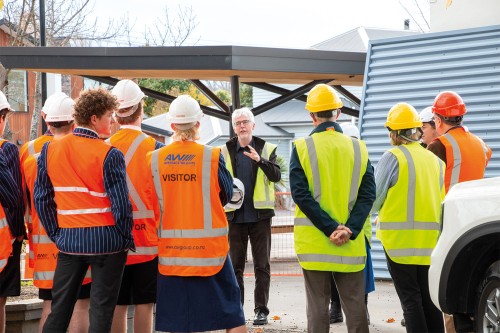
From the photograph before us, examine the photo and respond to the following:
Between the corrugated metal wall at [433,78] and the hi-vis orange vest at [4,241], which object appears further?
the corrugated metal wall at [433,78]

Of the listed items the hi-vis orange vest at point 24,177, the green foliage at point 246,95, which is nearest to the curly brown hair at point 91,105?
the hi-vis orange vest at point 24,177

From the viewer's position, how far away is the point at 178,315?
21.3ft

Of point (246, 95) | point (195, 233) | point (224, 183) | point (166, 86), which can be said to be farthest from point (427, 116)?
point (246, 95)

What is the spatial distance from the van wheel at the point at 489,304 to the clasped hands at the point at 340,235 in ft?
3.36

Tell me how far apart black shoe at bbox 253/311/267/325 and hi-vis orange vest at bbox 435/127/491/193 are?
254 centimetres

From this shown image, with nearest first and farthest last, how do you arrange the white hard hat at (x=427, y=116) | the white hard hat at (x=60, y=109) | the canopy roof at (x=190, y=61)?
the white hard hat at (x=60, y=109) → the white hard hat at (x=427, y=116) → the canopy roof at (x=190, y=61)

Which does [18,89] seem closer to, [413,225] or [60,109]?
[60,109]

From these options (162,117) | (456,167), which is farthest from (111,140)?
(162,117)

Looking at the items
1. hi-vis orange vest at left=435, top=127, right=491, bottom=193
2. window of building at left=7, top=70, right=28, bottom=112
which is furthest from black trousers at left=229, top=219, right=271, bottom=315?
window of building at left=7, top=70, right=28, bottom=112

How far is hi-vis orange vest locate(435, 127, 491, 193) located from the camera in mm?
7926

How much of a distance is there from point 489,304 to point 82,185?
9.65 feet

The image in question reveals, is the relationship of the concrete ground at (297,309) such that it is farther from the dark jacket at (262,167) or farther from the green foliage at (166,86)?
the green foliage at (166,86)

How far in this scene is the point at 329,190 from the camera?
6.60 m

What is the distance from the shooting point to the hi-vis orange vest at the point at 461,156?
7926mm
